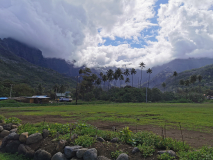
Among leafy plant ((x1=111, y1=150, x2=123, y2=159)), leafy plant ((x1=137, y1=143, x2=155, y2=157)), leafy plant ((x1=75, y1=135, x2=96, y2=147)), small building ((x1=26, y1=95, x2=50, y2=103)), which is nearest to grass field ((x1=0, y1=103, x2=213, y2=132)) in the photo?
leafy plant ((x1=137, y1=143, x2=155, y2=157))

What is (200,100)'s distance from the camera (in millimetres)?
91938

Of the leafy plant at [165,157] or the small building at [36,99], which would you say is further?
the small building at [36,99]

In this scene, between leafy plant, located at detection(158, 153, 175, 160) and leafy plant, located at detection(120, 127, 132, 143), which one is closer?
leafy plant, located at detection(158, 153, 175, 160)

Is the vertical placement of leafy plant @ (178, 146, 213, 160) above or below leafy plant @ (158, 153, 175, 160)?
above

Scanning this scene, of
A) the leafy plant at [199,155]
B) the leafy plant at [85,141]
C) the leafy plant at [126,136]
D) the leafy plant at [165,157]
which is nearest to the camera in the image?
the leafy plant at [199,155]

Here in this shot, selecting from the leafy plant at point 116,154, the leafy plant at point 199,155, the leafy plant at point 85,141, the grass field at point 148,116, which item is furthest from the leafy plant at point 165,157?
the grass field at point 148,116

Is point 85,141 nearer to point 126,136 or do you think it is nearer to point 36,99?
point 126,136

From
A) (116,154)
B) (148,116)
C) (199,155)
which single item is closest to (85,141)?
(116,154)

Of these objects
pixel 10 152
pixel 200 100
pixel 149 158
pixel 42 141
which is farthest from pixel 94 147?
pixel 200 100

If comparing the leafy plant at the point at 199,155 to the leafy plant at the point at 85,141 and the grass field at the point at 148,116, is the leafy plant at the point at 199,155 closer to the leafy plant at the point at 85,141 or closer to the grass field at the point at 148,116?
the leafy plant at the point at 85,141

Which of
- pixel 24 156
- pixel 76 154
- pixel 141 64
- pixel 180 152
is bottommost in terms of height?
pixel 24 156

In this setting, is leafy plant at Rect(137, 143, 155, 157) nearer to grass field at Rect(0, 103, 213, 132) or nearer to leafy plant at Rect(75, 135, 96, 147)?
leafy plant at Rect(75, 135, 96, 147)

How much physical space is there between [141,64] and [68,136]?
380 feet

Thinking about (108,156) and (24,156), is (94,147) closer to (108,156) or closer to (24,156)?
(108,156)
